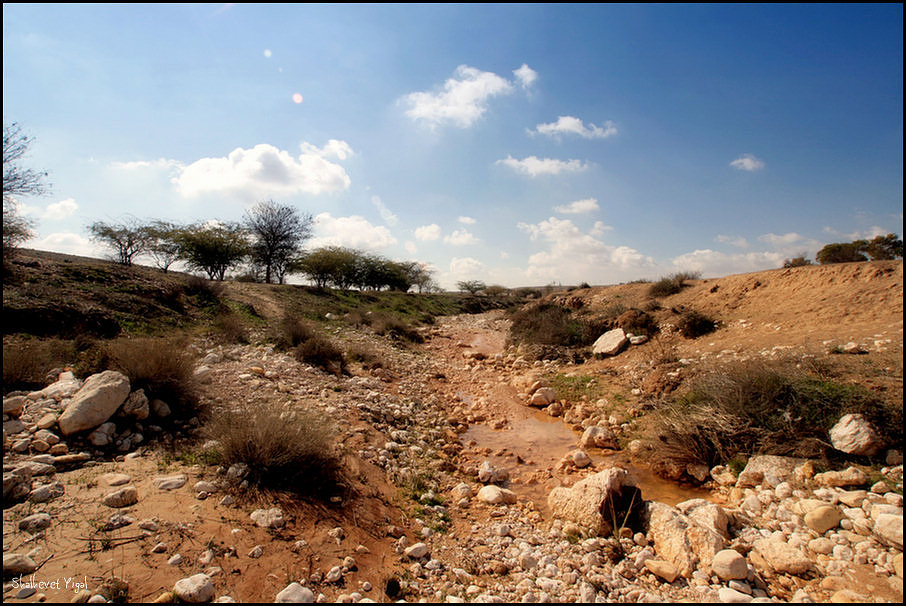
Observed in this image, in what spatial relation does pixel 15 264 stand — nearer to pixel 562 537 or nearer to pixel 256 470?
pixel 256 470

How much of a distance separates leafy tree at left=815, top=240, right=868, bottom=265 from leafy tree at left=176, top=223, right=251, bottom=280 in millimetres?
31915

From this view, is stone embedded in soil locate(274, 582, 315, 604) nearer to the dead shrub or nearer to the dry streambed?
the dry streambed

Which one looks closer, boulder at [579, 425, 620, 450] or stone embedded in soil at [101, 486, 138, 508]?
stone embedded in soil at [101, 486, 138, 508]

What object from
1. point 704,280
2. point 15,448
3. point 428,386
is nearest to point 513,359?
point 428,386

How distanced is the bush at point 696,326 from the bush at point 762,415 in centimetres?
423

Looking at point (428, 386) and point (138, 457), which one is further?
point (428, 386)

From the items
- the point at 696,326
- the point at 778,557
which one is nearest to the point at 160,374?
the point at 778,557

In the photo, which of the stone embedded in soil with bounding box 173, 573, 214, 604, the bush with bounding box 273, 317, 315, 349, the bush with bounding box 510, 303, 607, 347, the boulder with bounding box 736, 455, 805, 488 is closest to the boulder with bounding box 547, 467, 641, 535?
the boulder with bounding box 736, 455, 805, 488

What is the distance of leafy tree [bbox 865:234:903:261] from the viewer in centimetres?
1422

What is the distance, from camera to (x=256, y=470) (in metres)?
3.82

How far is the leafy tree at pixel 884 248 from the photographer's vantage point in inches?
560

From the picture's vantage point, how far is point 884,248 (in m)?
14.9

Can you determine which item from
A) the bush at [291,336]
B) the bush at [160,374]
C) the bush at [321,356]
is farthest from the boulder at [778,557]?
the bush at [291,336]

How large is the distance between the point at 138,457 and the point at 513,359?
10.0 meters
